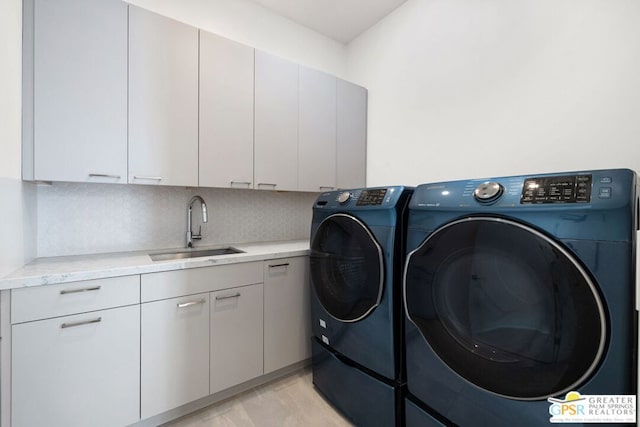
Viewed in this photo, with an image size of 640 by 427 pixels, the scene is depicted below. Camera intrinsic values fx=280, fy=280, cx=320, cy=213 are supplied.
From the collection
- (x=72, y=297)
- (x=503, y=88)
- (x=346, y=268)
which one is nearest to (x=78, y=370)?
(x=72, y=297)

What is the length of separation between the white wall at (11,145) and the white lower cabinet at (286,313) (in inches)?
46.6

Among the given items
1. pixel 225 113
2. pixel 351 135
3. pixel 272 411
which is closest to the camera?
pixel 272 411

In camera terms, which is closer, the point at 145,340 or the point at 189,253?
the point at 145,340

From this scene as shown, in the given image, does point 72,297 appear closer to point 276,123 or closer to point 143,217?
point 143,217

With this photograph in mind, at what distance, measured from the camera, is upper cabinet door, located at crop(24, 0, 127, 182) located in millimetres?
1331

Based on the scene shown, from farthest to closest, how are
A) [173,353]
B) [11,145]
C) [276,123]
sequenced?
[276,123] < [173,353] < [11,145]

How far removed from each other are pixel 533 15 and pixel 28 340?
113 inches

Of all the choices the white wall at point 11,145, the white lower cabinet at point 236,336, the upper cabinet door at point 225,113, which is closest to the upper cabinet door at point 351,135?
the upper cabinet door at point 225,113

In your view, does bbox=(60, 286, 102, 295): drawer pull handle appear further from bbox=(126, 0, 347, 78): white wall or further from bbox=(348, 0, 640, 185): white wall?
bbox=(348, 0, 640, 185): white wall

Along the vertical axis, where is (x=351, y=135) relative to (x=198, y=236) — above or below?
above

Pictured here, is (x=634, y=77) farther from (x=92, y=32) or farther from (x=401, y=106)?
(x=92, y=32)

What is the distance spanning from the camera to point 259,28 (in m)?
2.28

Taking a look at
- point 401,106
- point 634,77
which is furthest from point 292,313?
point 634,77

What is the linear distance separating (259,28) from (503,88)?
1.87 metres
